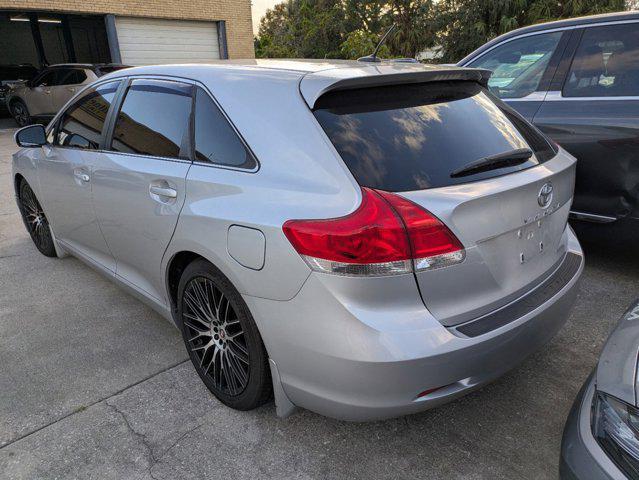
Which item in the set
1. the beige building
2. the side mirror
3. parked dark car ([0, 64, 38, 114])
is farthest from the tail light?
parked dark car ([0, 64, 38, 114])

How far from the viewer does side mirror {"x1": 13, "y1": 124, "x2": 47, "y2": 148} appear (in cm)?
371

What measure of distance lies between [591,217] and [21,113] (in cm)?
1582

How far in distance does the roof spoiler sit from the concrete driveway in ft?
4.82

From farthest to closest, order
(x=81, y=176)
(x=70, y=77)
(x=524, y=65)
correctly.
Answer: (x=70, y=77)
(x=524, y=65)
(x=81, y=176)

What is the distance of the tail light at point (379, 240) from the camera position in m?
1.65

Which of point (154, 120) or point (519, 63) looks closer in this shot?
point (154, 120)

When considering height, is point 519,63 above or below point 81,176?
above

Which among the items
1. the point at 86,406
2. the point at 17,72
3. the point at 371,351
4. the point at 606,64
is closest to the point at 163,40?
the point at 17,72

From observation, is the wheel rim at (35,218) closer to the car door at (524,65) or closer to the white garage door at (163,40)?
the car door at (524,65)

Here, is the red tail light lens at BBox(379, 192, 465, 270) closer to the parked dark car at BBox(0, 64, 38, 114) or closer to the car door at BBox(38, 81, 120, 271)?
the car door at BBox(38, 81, 120, 271)

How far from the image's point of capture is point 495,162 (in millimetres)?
1981

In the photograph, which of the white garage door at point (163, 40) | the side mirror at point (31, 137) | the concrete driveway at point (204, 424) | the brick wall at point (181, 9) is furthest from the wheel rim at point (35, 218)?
the white garage door at point (163, 40)

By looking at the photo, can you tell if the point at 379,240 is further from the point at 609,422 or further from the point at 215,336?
the point at 215,336

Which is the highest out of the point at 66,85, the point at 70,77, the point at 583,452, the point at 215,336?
the point at 583,452
